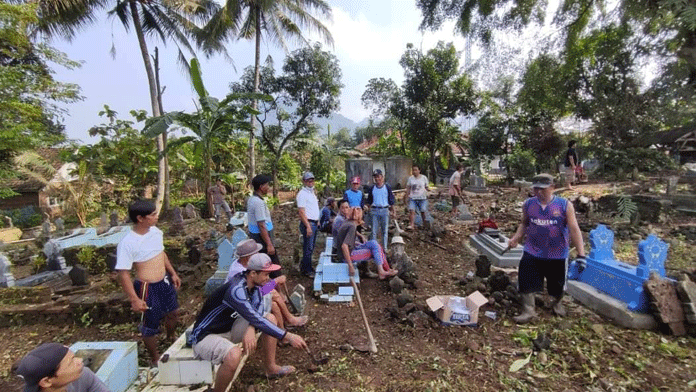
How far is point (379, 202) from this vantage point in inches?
239

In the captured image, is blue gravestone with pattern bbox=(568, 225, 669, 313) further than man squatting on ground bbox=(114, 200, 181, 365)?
Yes

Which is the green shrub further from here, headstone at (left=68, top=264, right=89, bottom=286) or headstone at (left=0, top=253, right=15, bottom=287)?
headstone at (left=0, top=253, right=15, bottom=287)

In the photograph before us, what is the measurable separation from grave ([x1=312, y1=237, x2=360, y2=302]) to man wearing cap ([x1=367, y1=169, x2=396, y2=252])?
147 cm

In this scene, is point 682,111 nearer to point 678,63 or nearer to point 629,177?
point 629,177

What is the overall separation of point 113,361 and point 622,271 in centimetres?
496

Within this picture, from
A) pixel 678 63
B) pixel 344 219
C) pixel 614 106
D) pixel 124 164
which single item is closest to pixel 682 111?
pixel 614 106

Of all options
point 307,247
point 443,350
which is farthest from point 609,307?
point 307,247

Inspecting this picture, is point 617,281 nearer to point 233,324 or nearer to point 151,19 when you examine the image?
point 233,324

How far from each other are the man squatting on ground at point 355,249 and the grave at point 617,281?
233 cm

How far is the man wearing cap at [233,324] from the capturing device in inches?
96.9

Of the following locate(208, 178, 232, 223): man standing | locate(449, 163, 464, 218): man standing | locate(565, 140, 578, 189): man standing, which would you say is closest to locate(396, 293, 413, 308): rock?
locate(449, 163, 464, 218): man standing

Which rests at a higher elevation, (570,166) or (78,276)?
(570,166)

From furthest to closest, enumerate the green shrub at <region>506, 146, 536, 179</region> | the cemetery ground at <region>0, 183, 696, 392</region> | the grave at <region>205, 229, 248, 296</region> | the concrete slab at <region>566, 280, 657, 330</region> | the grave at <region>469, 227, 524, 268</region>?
1. the green shrub at <region>506, 146, 536, 179</region>
2. the grave at <region>469, 227, 524, 268</region>
3. the grave at <region>205, 229, 248, 296</region>
4. the concrete slab at <region>566, 280, 657, 330</region>
5. the cemetery ground at <region>0, 183, 696, 392</region>

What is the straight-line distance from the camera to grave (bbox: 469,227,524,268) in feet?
18.9
